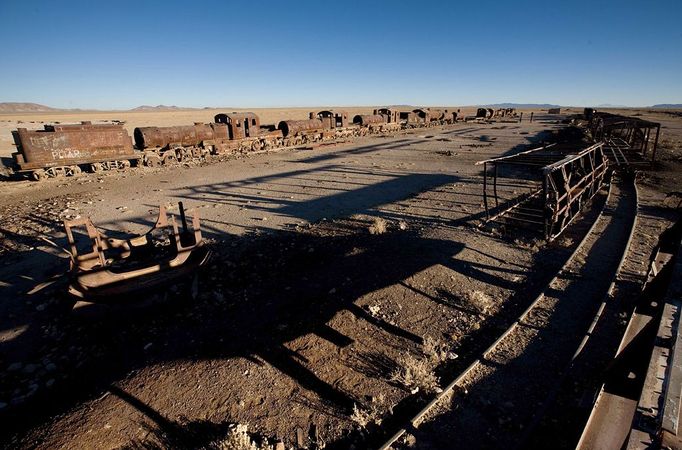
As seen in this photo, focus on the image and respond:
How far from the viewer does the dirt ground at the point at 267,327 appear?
4.11 meters

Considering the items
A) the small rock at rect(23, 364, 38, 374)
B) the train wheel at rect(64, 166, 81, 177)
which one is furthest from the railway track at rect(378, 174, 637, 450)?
the train wheel at rect(64, 166, 81, 177)

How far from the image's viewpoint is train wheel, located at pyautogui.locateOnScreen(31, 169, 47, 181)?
16.2m

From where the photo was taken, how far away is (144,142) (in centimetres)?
1945

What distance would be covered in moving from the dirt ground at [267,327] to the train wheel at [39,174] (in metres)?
5.79

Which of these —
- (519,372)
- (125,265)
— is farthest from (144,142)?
(519,372)

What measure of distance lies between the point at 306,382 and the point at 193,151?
20.3 meters

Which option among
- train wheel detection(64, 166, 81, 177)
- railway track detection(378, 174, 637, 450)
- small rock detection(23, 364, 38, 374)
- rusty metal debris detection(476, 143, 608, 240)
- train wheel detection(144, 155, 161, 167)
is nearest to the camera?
railway track detection(378, 174, 637, 450)

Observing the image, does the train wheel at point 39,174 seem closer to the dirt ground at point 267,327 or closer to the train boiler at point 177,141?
the train boiler at point 177,141

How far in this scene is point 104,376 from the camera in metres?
4.80

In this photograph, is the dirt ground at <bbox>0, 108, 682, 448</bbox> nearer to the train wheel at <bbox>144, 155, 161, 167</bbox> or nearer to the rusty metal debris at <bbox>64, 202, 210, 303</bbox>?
the rusty metal debris at <bbox>64, 202, 210, 303</bbox>

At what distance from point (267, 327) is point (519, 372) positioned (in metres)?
3.75

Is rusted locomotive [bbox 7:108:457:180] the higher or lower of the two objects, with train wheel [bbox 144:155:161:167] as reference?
higher

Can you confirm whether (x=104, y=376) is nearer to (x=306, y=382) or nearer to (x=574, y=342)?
(x=306, y=382)

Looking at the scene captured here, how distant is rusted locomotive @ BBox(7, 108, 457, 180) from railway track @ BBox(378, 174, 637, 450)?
19.9 metres
